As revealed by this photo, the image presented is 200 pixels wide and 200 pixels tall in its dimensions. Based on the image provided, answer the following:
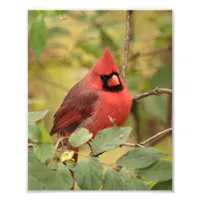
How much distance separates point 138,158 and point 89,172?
207 millimetres

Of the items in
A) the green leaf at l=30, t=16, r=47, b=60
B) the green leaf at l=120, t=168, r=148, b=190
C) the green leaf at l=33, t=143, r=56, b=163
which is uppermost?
the green leaf at l=30, t=16, r=47, b=60

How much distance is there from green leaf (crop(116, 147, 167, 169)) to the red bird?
0.46 ft

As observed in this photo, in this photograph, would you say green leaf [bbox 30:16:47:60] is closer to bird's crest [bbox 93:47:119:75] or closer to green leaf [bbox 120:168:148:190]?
bird's crest [bbox 93:47:119:75]

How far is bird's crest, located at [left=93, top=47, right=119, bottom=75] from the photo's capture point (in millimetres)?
2023

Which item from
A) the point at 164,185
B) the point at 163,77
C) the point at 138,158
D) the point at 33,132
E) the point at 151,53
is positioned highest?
the point at 151,53

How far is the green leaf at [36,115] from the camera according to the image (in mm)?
2021

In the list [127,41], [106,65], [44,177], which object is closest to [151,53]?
[127,41]

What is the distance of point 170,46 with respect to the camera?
2090mm

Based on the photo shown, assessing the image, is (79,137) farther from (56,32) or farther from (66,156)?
(56,32)

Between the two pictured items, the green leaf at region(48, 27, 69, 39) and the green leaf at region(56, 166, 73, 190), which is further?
the green leaf at region(48, 27, 69, 39)

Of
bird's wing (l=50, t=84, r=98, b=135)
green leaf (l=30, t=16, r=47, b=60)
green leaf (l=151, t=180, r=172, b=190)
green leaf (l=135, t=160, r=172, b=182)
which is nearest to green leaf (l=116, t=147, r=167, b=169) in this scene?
green leaf (l=135, t=160, r=172, b=182)

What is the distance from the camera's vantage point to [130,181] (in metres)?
1.97
